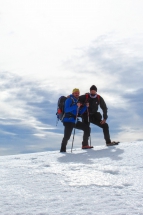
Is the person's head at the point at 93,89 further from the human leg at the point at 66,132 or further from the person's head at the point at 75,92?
the human leg at the point at 66,132

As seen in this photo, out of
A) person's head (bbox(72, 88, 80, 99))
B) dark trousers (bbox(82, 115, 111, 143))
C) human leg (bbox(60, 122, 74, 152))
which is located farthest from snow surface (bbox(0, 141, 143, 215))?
dark trousers (bbox(82, 115, 111, 143))

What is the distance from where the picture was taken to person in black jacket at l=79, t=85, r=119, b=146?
953 centimetres

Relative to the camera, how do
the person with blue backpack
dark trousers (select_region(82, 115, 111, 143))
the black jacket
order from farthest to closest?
dark trousers (select_region(82, 115, 111, 143)) → the black jacket → the person with blue backpack

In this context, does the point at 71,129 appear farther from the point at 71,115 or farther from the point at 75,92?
the point at 75,92

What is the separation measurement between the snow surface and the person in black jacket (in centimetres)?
401

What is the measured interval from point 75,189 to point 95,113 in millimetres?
5984

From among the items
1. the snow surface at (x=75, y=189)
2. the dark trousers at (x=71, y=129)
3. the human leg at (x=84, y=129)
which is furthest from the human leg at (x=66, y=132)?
the snow surface at (x=75, y=189)

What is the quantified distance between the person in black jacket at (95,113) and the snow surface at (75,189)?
401 cm

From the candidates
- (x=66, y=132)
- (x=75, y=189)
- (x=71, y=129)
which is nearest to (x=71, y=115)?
(x=71, y=129)

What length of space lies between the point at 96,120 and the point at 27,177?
17.0ft

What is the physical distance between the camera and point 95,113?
9.78 m

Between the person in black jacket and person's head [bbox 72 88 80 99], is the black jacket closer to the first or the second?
the person in black jacket

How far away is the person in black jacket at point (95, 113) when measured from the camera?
9.53 m

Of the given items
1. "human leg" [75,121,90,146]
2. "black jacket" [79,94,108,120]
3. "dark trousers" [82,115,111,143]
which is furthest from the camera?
"dark trousers" [82,115,111,143]
